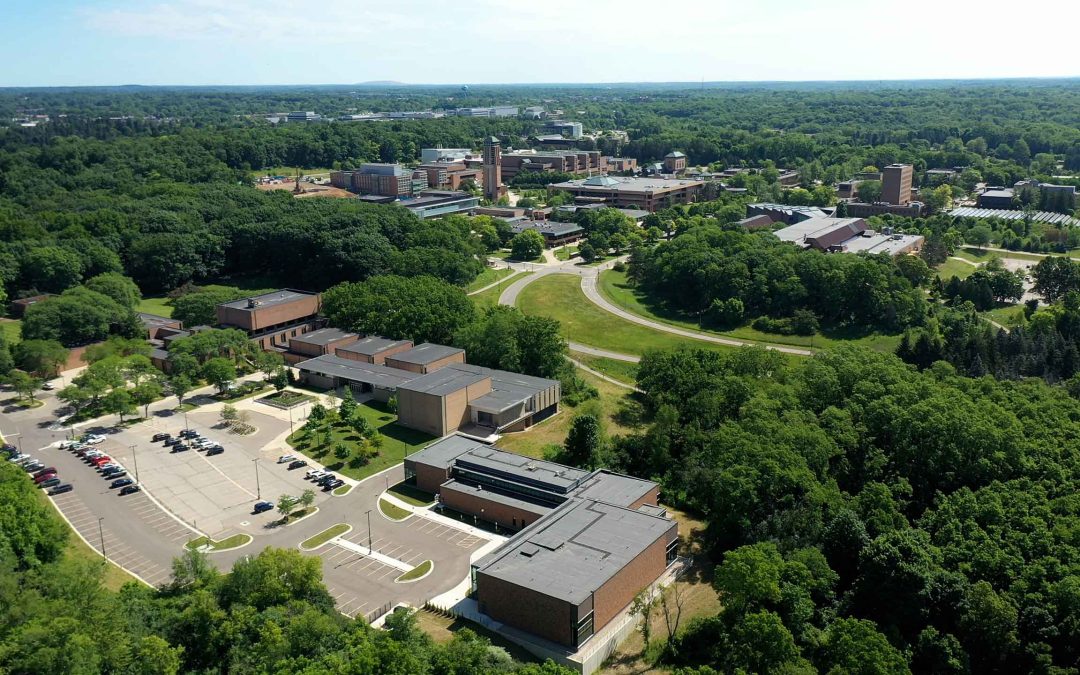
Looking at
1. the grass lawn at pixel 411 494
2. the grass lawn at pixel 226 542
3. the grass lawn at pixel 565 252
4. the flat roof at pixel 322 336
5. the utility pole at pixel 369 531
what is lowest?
the grass lawn at pixel 411 494

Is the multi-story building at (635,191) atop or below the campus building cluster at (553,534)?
atop

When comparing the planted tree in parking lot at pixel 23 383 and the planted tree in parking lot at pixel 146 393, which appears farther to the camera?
the planted tree in parking lot at pixel 23 383

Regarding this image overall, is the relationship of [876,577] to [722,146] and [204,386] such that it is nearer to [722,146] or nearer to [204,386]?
[204,386]

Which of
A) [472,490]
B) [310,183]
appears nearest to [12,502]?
[472,490]

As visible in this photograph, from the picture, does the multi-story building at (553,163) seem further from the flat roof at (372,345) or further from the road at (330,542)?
the road at (330,542)

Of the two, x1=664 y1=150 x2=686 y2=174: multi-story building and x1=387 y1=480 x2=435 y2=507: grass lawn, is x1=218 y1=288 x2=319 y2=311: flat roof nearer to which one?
x1=387 y1=480 x2=435 y2=507: grass lawn

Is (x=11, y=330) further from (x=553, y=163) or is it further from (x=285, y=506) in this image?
(x=553, y=163)

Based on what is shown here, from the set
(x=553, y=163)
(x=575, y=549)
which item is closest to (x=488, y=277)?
(x=575, y=549)

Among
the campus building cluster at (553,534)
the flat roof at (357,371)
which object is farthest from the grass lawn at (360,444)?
the flat roof at (357,371)
